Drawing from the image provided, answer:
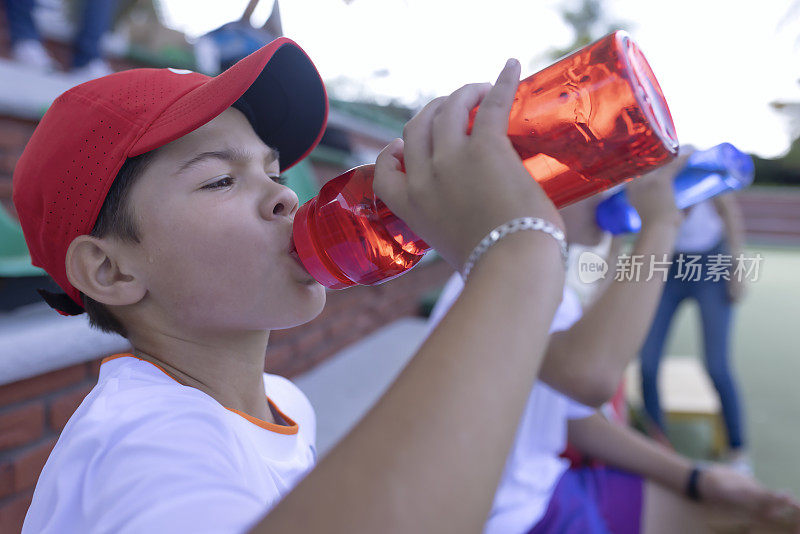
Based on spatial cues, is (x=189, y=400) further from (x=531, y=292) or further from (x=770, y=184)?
(x=770, y=184)

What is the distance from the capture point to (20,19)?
6.93 ft

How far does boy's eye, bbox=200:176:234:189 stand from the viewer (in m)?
0.78

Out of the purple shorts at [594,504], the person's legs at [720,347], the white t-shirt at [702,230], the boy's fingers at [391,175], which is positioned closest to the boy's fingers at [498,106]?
the boy's fingers at [391,175]

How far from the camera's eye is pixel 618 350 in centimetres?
119

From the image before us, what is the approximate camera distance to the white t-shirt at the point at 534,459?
1324 millimetres

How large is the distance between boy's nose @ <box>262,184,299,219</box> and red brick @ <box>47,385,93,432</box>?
88 centimetres

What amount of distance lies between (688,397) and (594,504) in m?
2.10

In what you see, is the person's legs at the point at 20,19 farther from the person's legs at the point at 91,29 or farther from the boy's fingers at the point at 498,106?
the boy's fingers at the point at 498,106

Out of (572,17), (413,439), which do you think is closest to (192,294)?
(413,439)

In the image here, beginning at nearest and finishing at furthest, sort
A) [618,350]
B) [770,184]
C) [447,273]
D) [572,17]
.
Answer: [618,350] → [447,273] → [770,184] → [572,17]

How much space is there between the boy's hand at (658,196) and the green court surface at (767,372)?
1.48m

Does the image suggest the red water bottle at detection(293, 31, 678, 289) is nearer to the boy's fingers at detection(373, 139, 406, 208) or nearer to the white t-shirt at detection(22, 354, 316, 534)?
the boy's fingers at detection(373, 139, 406, 208)

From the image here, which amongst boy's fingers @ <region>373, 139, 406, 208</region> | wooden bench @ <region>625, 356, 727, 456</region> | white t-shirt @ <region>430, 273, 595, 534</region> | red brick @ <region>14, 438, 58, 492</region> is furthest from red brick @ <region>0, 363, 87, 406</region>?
wooden bench @ <region>625, 356, 727, 456</region>

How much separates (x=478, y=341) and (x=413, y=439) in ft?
0.32
